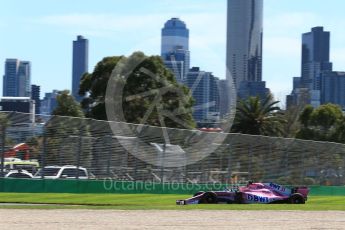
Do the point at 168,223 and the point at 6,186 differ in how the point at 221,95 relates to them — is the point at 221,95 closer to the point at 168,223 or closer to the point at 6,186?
the point at 6,186

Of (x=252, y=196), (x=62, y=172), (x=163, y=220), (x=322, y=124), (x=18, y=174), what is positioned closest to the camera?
(x=163, y=220)

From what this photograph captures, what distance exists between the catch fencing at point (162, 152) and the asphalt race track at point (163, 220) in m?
12.6

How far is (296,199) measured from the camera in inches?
1341

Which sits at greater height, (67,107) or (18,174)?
(67,107)

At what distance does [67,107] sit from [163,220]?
206ft

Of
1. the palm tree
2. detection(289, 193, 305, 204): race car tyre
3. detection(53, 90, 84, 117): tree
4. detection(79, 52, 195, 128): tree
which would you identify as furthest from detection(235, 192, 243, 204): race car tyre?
the palm tree

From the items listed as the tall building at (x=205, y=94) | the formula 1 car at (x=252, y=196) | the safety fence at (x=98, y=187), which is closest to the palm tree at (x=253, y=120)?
the tall building at (x=205, y=94)

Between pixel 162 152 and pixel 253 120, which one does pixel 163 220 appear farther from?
pixel 253 120

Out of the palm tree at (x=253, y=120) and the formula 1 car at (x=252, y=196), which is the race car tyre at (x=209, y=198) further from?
the palm tree at (x=253, y=120)

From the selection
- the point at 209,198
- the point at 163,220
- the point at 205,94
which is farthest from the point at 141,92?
the point at 163,220

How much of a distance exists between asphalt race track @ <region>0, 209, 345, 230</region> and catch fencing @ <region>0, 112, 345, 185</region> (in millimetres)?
12645

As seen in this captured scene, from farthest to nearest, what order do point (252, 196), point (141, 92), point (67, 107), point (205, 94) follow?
1. point (205, 94)
2. point (67, 107)
3. point (141, 92)
4. point (252, 196)

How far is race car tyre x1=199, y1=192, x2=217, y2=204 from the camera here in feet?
102

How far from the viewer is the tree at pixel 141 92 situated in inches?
2712
